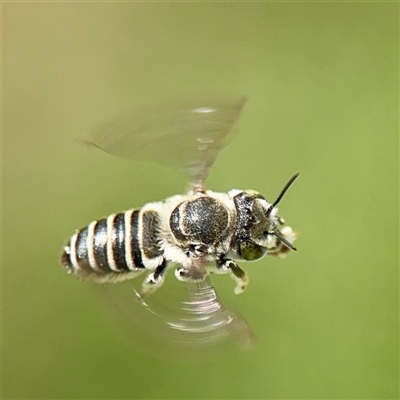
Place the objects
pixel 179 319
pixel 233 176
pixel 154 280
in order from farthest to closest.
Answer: pixel 233 176
pixel 154 280
pixel 179 319

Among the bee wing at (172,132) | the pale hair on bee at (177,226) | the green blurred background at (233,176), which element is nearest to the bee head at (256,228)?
the pale hair on bee at (177,226)

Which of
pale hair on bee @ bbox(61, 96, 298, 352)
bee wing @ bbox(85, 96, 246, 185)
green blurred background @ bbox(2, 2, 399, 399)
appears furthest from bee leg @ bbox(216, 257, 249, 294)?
green blurred background @ bbox(2, 2, 399, 399)

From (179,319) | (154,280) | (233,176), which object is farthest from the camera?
(233,176)

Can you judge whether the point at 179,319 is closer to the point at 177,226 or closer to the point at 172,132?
the point at 177,226

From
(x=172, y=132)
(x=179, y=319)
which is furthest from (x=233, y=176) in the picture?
(x=179, y=319)

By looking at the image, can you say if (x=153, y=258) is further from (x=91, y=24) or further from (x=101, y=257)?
(x=91, y=24)

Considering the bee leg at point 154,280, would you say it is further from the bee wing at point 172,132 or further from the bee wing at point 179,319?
the bee wing at point 172,132

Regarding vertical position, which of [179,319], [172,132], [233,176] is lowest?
[179,319]
